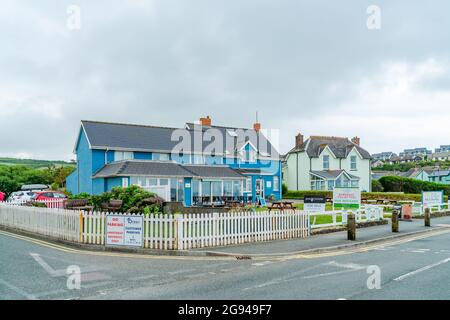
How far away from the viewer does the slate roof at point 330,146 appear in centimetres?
5938

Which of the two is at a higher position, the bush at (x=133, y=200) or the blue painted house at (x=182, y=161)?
the blue painted house at (x=182, y=161)

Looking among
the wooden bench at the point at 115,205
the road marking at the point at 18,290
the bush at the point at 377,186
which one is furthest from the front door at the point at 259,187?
the road marking at the point at 18,290

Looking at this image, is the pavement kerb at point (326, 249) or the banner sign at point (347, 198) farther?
the banner sign at point (347, 198)

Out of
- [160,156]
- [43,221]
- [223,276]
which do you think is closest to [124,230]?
[223,276]

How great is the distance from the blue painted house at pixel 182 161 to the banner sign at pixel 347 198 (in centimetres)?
1504

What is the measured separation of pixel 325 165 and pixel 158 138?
25854mm

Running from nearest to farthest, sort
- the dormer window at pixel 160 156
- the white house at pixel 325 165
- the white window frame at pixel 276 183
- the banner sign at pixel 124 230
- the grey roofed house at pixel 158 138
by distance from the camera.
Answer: the banner sign at pixel 124 230
the grey roofed house at pixel 158 138
the dormer window at pixel 160 156
the white window frame at pixel 276 183
the white house at pixel 325 165

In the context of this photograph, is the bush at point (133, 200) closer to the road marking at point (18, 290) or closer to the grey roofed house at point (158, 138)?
the road marking at point (18, 290)

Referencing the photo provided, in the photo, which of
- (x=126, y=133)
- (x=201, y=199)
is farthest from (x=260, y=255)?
(x=126, y=133)

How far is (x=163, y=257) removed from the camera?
12.7m

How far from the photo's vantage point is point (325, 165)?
59781mm
